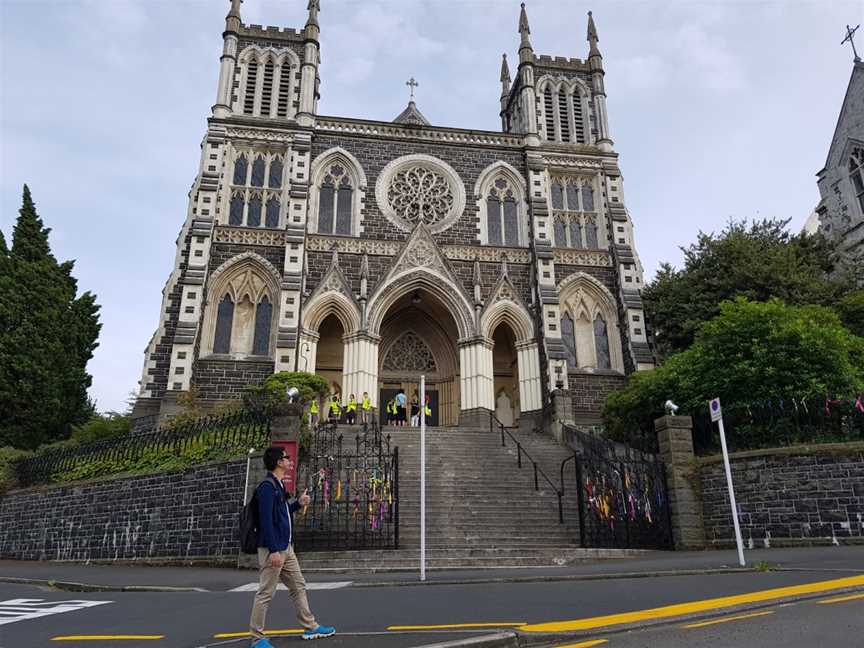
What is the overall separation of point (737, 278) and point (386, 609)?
66.7 feet

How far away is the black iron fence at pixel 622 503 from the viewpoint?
504 inches

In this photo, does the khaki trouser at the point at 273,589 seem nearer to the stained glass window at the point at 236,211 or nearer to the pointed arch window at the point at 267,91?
the stained glass window at the point at 236,211

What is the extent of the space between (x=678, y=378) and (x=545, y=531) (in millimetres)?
6097

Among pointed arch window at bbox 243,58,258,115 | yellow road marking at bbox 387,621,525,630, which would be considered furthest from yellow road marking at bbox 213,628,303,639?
pointed arch window at bbox 243,58,258,115

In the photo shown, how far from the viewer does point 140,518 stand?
1371 centimetres

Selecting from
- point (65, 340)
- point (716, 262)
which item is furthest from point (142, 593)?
point (716, 262)

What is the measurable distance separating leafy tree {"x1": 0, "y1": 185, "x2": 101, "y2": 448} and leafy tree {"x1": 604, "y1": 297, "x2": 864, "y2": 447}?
1946 cm

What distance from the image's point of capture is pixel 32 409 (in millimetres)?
21781

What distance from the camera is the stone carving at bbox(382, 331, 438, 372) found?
26.3 meters

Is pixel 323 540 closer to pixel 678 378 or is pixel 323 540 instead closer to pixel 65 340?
pixel 678 378

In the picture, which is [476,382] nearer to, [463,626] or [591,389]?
[591,389]

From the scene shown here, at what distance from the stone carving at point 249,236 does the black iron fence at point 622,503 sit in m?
16.1

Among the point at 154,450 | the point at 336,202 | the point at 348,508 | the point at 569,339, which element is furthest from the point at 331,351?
the point at 348,508

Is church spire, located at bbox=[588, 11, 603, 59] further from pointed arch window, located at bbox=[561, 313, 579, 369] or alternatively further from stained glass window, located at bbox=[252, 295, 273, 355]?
stained glass window, located at bbox=[252, 295, 273, 355]
